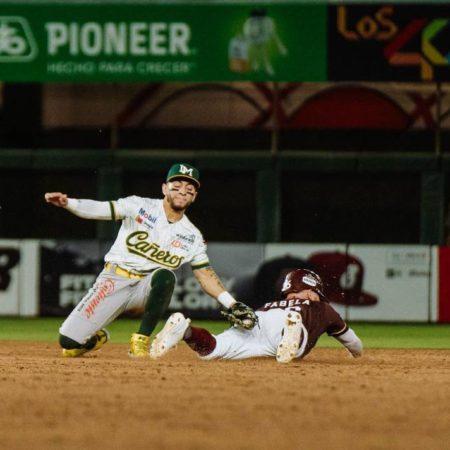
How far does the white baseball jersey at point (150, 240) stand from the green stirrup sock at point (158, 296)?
24 centimetres

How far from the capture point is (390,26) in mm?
15867

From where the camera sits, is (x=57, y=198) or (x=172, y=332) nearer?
(x=172, y=332)

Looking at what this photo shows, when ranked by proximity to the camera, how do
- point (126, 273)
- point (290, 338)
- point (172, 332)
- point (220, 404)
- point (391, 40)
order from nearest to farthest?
point (220, 404), point (172, 332), point (290, 338), point (126, 273), point (391, 40)

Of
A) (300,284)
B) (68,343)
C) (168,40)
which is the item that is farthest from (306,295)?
(168,40)

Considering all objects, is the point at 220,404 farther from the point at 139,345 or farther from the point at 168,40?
the point at 168,40

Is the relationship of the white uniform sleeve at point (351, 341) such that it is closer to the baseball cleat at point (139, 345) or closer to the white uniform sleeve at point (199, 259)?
the white uniform sleeve at point (199, 259)

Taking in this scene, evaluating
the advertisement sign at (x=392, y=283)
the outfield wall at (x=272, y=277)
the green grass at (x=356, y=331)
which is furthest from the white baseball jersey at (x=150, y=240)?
the advertisement sign at (x=392, y=283)

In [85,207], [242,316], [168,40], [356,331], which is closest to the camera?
[242,316]

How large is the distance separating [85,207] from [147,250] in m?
0.64

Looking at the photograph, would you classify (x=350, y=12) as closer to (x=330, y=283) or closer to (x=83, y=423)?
(x=330, y=283)

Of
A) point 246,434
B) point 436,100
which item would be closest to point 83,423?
point 246,434

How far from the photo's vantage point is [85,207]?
975cm

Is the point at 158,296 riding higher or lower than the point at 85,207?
lower

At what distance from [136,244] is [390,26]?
6.86m
